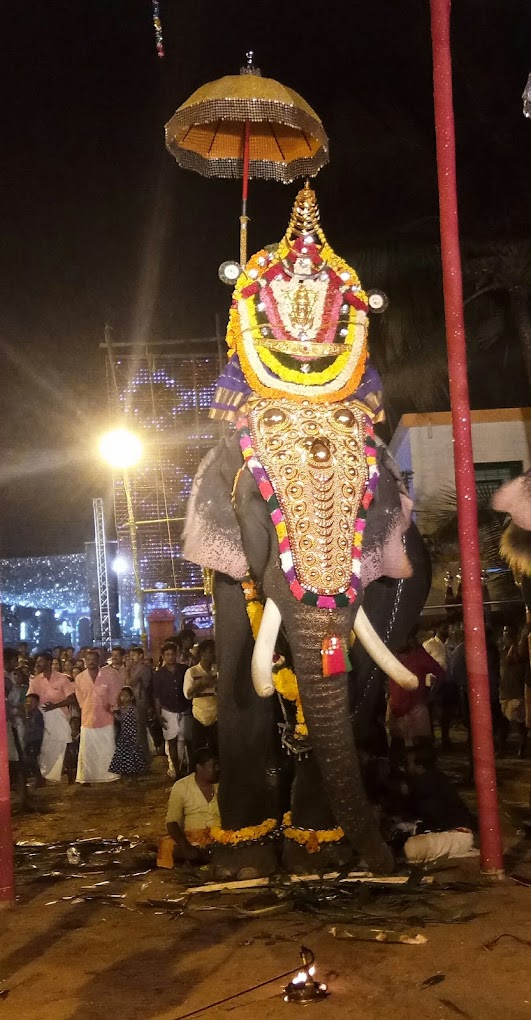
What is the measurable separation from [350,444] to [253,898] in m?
2.52

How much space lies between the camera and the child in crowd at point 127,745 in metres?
10.9

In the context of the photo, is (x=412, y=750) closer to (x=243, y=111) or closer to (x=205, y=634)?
(x=243, y=111)

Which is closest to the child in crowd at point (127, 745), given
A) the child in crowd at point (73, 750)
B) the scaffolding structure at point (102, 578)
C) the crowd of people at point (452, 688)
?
the child in crowd at point (73, 750)

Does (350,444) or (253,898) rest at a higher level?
(350,444)

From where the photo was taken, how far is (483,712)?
5.30m

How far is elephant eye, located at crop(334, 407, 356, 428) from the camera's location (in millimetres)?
5793

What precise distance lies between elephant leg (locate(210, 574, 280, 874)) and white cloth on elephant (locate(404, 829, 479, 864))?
80 cm

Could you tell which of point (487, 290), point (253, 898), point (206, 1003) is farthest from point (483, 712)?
point (487, 290)

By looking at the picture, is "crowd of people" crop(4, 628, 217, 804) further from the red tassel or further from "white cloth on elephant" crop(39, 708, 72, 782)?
the red tassel

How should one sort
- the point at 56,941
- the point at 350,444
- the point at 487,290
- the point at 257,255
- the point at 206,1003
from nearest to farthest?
the point at 206,1003 < the point at 56,941 < the point at 350,444 < the point at 257,255 < the point at 487,290

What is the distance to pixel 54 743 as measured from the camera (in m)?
11.6

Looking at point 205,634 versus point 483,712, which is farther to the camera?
point 205,634

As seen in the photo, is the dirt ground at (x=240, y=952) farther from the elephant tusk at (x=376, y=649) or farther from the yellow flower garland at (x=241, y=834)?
the elephant tusk at (x=376, y=649)

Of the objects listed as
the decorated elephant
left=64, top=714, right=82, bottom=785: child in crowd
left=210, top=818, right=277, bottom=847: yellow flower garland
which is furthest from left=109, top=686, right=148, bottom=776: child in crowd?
left=210, top=818, right=277, bottom=847: yellow flower garland
